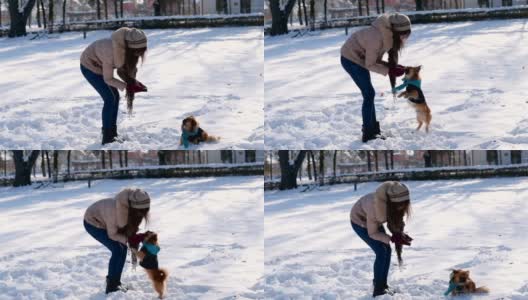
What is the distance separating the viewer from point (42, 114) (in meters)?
12.2

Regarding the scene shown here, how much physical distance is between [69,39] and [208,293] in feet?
20.1

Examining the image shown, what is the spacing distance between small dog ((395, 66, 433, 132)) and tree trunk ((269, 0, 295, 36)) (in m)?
2.75

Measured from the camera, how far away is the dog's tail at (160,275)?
954cm

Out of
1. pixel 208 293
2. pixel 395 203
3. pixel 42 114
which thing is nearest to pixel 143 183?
pixel 42 114

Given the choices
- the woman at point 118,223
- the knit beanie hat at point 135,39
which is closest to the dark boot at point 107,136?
the knit beanie hat at point 135,39

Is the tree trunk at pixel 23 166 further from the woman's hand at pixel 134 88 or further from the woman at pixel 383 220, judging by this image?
the woman at pixel 383 220

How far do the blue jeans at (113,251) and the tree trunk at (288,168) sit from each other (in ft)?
7.80

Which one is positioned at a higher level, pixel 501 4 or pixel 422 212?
pixel 501 4

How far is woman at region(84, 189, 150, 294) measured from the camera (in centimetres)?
933

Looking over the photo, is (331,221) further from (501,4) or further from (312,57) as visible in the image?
(501,4)

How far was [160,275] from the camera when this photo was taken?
954cm

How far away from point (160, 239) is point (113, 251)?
1542 mm

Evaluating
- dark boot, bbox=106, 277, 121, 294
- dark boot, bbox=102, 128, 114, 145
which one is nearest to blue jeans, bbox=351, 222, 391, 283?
dark boot, bbox=106, 277, 121, 294

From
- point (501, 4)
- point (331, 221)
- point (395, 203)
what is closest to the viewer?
point (395, 203)
